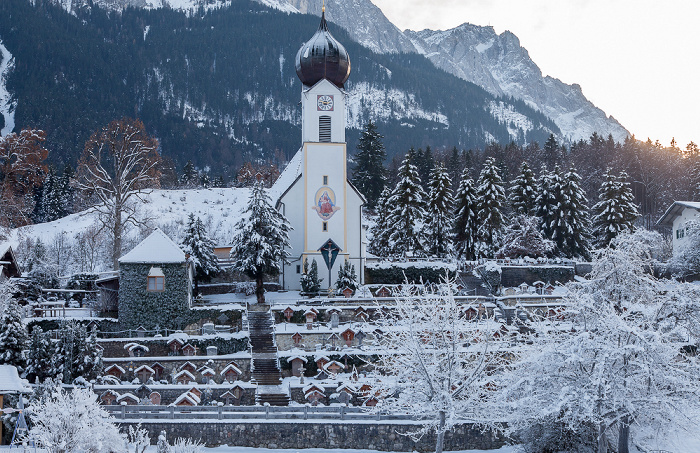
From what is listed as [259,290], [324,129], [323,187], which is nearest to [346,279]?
[259,290]

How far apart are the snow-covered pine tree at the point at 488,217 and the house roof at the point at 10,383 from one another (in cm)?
3359

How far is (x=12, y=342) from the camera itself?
26.1m

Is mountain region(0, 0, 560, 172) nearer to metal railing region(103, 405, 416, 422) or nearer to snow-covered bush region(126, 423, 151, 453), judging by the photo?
metal railing region(103, 405, 416, 422)

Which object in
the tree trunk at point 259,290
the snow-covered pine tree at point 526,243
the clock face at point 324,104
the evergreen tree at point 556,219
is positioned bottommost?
the tree trunk at point 259,290

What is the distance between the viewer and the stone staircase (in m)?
27.8

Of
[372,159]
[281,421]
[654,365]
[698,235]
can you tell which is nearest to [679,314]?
[654,365]

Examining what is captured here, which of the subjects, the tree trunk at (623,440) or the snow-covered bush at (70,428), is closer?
the snow-covered bush at (70,428)

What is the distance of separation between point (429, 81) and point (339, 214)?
15084 cm

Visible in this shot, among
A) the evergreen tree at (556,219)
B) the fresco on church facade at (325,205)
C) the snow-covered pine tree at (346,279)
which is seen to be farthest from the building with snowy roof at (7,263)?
the evergreen tree at (556,219)

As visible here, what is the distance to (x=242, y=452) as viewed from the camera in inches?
905

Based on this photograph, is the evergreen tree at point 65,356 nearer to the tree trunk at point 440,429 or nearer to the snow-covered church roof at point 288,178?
the tree trunk at point 440,429

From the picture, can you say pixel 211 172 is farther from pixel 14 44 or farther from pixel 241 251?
pixel 241 251

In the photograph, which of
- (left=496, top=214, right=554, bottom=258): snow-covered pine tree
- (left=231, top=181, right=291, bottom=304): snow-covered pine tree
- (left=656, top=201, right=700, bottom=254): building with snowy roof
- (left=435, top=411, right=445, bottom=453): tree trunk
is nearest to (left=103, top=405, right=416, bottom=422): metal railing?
(left=435, top=411, right=445, bottom=453): tree trunk

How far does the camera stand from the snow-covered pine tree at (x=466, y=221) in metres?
49.6
